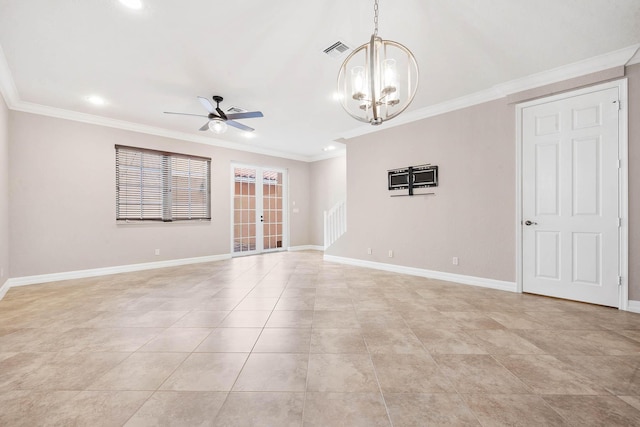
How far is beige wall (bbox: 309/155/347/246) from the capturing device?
765cm

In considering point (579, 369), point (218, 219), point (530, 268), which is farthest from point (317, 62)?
point (218, 219)

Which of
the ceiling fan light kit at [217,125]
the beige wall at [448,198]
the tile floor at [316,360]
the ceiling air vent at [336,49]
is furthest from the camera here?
the ceiling fan light kit at [217,125]

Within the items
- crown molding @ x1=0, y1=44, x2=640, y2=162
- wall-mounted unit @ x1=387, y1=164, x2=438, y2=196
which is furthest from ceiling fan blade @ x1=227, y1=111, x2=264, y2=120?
wall-mounted unit @ x1=387, y1=164, x2=438, y2=196

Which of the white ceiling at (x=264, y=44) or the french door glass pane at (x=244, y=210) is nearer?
the white ceiling at (x=264, y=44)

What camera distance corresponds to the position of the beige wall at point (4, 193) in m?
3.73

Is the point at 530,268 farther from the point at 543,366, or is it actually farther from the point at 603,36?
the point at 603,36

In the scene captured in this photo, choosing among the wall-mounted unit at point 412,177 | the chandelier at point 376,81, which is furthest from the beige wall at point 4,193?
the wall-mounted unit at point 412,177

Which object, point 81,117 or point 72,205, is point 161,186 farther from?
point 81,117

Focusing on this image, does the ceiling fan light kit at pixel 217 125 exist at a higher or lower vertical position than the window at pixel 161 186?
higher

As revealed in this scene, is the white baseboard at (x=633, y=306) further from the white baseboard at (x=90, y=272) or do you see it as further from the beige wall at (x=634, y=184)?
the white baseboard at (x=90, y=272)

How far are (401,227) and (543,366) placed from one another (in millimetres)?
3184

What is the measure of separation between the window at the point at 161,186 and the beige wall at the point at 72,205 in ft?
0.51

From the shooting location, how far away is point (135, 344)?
2230 millimetres

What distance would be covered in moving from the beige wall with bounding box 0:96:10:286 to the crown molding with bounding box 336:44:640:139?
620 cm
